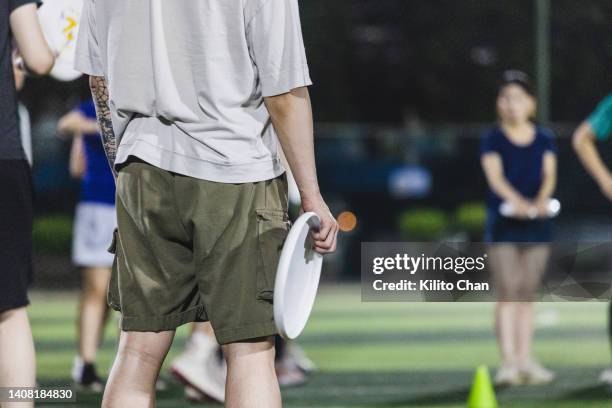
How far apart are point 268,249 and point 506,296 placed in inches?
164

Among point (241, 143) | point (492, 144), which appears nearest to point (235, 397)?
point (241, 143)

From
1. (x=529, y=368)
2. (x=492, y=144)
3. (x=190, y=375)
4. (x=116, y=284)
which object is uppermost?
(x=116, y=284)

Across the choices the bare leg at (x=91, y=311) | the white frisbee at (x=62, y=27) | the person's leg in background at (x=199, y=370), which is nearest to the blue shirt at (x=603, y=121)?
the person's leg in background at (x=199, y=370)

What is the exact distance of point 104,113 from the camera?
3734 mm

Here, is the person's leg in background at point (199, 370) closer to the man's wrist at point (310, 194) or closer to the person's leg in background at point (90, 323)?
the person's leg in background at point (90, 323)

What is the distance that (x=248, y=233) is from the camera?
335 cm

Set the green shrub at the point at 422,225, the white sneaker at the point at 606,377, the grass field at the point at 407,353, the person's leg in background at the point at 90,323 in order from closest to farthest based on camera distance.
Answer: the grass field at the point at 407,353
the person's leg in background at the point at 90,323
the white sneaker at the point at 606,377
the green shrub at the point at 422,225

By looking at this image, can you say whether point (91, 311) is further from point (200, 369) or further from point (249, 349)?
point (249, 349)

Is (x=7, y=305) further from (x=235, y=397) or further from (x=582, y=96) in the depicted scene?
(x=582, y=96)

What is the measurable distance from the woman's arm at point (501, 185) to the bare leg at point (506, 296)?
0.26m

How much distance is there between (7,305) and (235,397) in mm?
1248

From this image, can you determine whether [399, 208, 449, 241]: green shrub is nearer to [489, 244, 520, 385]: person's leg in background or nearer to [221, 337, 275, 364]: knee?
[489, 244, 520, 385]: person's leg in background

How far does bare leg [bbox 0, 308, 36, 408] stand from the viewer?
14.1 feet

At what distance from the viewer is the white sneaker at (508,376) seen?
6904 millimetres
